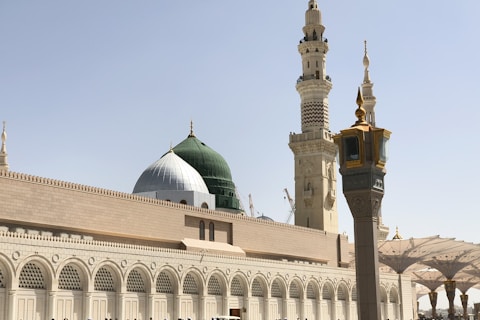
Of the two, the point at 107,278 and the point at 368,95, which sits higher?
the point at 368,95

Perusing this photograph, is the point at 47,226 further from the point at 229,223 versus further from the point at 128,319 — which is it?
the point at 229,223

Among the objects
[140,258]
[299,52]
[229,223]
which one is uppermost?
[299,52]

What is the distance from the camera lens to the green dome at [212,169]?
63.0 metres

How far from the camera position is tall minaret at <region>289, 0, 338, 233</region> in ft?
204

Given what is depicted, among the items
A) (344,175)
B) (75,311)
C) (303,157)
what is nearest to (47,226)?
(75,311)

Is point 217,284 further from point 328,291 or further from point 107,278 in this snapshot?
point 328,291

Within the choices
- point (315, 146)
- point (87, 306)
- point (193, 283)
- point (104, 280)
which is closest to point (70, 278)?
point (87, 306)

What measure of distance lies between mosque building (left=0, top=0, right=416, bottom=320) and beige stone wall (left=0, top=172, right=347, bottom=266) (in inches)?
2.9

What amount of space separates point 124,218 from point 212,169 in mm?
21696

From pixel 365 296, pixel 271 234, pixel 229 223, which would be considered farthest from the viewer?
pixel 271 234

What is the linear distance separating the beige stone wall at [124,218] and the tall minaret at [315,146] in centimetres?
403

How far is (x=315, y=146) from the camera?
62250 millimetres

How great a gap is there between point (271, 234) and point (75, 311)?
22.4 m

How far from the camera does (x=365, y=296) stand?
20.5 m
